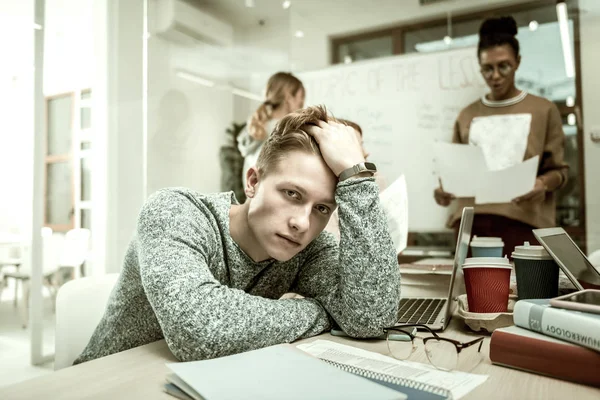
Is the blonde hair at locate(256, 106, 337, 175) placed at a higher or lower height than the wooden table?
higher

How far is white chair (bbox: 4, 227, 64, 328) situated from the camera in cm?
275

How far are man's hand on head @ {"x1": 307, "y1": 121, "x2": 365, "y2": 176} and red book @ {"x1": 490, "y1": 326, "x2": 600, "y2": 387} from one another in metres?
0.43

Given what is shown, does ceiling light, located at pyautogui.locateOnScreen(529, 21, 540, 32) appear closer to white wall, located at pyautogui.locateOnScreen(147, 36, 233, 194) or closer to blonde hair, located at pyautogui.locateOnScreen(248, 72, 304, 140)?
blonde hair, located at pyautogui.locateOnScreen(248, 72, 304, 140)

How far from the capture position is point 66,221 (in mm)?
2934

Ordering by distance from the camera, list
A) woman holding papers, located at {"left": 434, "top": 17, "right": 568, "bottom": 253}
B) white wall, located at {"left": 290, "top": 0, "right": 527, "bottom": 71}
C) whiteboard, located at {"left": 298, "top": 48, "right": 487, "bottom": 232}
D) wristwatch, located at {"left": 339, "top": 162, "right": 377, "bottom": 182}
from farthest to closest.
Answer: white wall, located at {"left": 290, "top": 0, "right": 527, "bottom": 71}, whiteboard, located at {"left": 298, "top": 48, "right": 487, "bottom": 232}, woman holding papers, located at {"left": 434, "top": 17, "right": 568, "bottom": 253}, wristwatch, located at {"left": 339, "top": 162, "right": 377, "bottom": 182}

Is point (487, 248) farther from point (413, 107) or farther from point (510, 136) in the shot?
point (413, 107)

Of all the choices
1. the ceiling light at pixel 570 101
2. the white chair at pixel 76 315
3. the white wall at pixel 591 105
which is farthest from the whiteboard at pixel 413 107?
the white chair at pixel 76 315

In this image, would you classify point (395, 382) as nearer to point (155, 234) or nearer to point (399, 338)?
point (399, 338)

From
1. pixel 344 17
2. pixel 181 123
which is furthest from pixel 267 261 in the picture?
pixel 344 17

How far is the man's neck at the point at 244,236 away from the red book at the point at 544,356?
1.70ft

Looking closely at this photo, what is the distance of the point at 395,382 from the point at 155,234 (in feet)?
1.59

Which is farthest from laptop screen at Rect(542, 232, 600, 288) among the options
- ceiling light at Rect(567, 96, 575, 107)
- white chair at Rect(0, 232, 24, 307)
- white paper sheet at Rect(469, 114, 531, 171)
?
white chair at Rect(0, 232, 24, 307)

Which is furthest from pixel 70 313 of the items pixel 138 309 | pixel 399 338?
pixel 399 338

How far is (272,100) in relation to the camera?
2697mm
